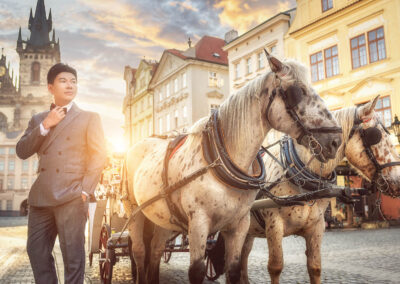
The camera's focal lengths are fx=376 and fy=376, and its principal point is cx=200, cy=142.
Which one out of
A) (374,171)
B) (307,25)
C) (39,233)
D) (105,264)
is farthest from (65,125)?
(307,25)

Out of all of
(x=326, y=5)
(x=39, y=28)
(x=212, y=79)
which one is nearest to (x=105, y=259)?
(x=326, y=5)

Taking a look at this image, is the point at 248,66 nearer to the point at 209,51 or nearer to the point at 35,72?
the point at 209,51

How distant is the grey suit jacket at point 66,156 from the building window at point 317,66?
19.5 meters

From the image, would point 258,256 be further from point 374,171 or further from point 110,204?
point 374,171

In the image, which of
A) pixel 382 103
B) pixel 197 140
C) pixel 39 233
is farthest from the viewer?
pixel 382 103

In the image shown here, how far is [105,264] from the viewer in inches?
217

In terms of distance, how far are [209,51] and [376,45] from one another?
1910cm

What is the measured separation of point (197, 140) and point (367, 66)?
1762cm

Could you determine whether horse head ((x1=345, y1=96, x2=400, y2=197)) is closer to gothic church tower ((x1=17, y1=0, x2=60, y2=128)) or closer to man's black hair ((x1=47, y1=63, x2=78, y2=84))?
man's black hair ((x1=47, y1=63, x2=78, y2=84))

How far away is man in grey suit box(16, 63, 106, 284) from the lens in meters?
2.62

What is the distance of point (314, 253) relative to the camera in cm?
373

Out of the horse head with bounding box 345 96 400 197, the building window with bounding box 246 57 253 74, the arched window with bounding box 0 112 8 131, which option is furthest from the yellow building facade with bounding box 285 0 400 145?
the arched window with bounding box 0 112 8 131

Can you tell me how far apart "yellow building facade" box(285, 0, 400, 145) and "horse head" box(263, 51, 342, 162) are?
1616cm

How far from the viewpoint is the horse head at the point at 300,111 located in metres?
2.60
